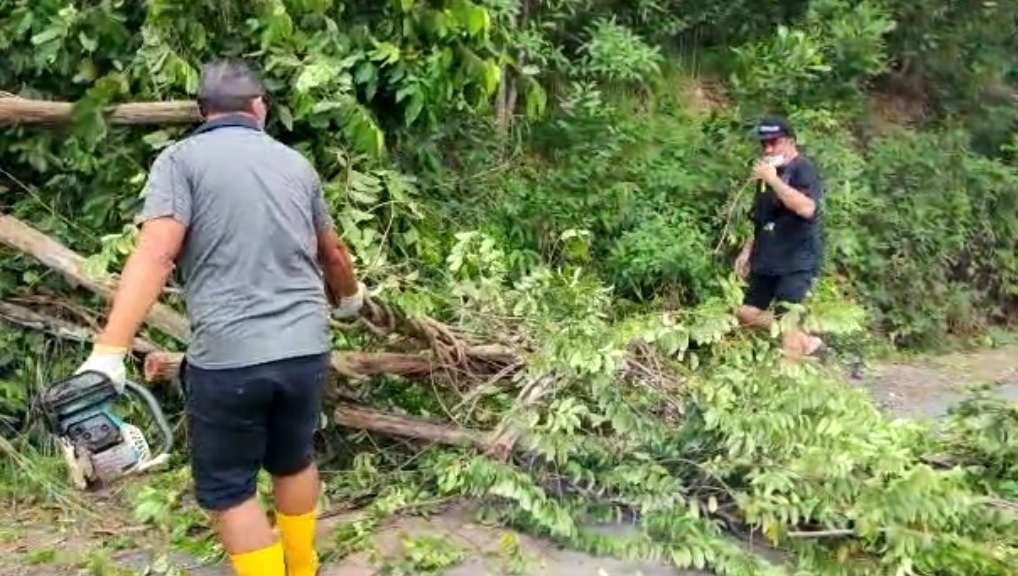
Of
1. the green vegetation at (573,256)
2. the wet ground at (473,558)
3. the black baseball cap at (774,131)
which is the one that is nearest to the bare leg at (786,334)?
the green vegetation at (573,256)

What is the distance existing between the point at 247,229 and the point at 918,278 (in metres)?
7.19

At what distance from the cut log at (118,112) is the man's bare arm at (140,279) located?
7.07ft

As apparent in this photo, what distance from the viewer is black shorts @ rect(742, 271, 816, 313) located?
643 centimetres

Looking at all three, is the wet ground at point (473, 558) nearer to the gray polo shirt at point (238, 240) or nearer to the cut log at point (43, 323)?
the gray polo shirt at point (238, 240)

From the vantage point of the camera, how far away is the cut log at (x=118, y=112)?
5.31m

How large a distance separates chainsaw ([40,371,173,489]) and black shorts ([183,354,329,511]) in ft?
0.70

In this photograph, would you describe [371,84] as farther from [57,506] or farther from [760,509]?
[760,509]

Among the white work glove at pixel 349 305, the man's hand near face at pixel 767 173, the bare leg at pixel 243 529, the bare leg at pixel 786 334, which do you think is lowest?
the bare leg at pixel 243 529

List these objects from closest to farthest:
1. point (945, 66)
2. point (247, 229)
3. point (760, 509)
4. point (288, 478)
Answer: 1. point (247, 229)
2. point (288, 478)
3. point (760, 509)
4. point (945, 66)

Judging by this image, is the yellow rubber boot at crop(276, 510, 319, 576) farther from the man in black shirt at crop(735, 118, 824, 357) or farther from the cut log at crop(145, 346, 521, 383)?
the man in black shirt at crop(735, 118, 824, 357)

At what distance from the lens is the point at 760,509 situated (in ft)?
13.3

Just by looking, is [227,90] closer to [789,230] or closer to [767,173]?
[767,173]

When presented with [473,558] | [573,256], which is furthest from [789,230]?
[473,558]

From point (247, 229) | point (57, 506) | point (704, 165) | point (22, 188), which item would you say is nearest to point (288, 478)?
point (247, 229)
